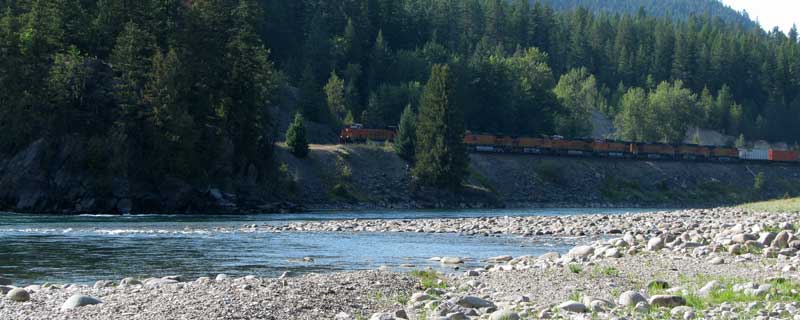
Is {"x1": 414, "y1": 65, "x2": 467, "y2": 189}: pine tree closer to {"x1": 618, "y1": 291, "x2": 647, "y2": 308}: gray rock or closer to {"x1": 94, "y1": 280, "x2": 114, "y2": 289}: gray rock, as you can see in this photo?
{"x1": 94, "y1": 280, "x2": 114, "y2": 289}: gray rock

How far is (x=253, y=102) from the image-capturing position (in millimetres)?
87000

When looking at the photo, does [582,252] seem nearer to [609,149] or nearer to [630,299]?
[630,299]

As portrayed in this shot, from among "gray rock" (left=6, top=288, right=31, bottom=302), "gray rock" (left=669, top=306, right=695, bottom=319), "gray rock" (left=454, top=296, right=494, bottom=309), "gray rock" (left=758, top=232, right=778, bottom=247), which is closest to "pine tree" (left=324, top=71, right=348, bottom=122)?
"gray rock" (left=758, top=232, right=778, bottom=247)

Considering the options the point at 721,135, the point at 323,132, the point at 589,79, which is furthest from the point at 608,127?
the point at 323,132

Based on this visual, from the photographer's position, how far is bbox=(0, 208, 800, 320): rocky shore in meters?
17.3

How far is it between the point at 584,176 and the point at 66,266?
90343 millimetres

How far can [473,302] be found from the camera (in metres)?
18.3

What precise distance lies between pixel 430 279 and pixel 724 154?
11449cm

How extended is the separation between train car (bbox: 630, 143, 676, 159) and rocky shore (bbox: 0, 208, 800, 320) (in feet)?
323

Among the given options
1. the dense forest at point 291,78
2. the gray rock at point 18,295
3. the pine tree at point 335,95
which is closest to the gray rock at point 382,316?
the gray rock at point 18,295

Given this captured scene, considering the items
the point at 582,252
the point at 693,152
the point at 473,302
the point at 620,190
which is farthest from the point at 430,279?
the point at 693,152

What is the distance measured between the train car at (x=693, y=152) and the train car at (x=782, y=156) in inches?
385

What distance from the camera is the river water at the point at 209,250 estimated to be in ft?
96.6

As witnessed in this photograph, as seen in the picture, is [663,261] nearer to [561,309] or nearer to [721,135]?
[561,309]
